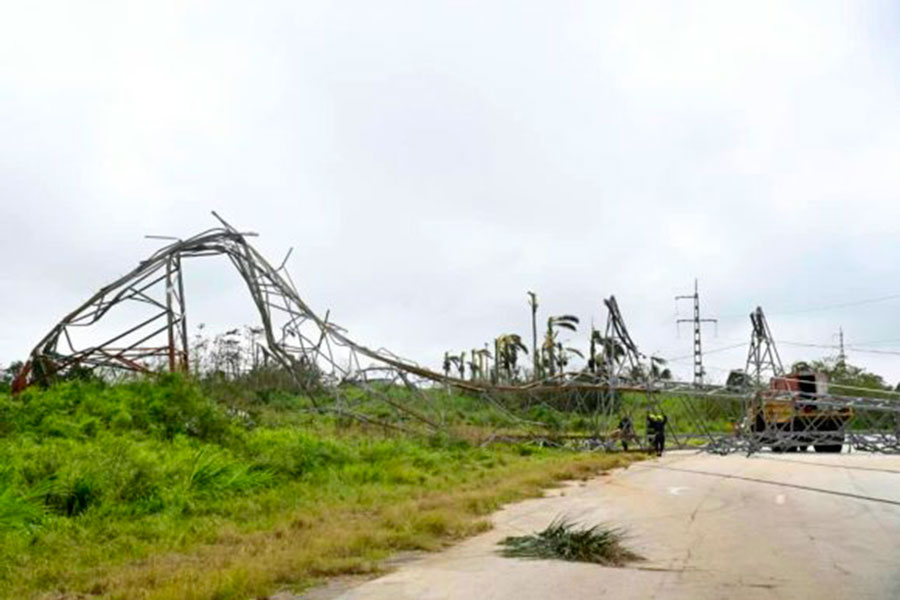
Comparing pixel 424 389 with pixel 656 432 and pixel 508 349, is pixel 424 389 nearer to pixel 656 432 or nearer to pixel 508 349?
pixel 656 432

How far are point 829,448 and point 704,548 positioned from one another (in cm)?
2771

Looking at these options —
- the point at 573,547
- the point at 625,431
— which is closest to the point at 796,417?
the point at 625,431

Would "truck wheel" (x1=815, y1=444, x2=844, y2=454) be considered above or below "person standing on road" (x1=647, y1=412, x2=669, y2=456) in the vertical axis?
below

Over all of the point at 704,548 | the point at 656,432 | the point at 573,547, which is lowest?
the point at 704,548

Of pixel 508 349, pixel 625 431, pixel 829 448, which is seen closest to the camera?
pixel 625 431

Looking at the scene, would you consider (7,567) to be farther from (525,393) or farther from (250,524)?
(525,393)

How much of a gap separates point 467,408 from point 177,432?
1377cm

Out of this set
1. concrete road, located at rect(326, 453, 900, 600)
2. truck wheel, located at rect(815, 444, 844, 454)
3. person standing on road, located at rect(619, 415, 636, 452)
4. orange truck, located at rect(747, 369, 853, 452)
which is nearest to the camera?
concrete road, located at rect(326, 453, 900, 600)

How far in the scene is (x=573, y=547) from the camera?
10820 mm

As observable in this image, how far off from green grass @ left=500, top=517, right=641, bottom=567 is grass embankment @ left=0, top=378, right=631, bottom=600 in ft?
4.39

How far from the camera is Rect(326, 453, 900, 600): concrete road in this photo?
8.77 m

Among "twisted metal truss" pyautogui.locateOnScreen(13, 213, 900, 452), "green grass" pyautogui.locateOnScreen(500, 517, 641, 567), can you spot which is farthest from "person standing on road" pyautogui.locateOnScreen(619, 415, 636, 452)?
"green grass" pyautogui.locateOnScreen(500, 517, 641, 567)

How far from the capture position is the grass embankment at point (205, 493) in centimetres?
982

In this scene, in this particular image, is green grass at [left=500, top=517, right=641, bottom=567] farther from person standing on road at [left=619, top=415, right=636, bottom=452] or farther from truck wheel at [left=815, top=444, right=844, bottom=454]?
truck wheel at [left=815, top=444, right=844, bottom=454]
